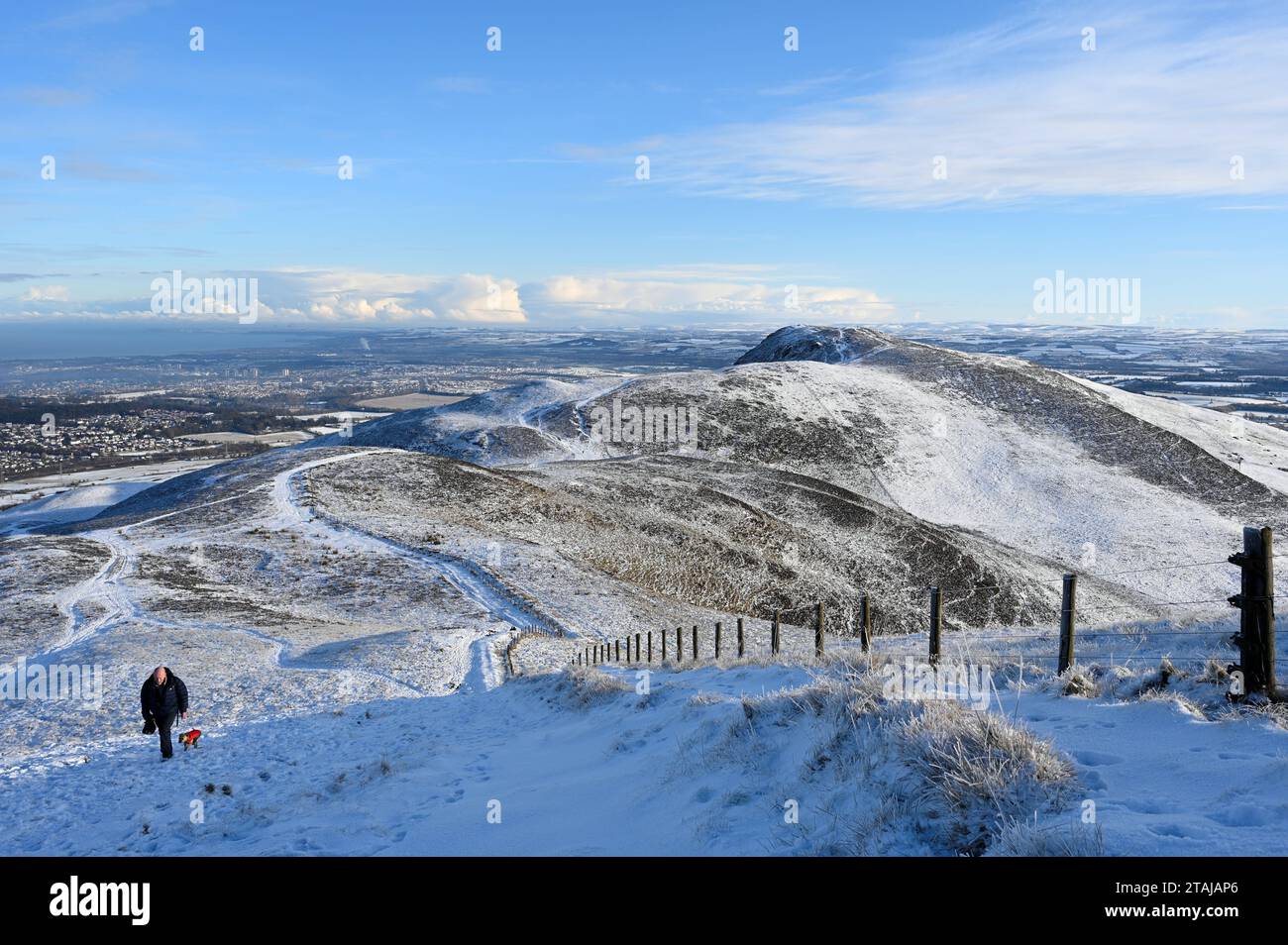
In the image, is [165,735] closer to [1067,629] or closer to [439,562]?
[1067,629]

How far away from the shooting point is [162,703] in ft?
52.3

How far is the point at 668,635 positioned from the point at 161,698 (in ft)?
71.6

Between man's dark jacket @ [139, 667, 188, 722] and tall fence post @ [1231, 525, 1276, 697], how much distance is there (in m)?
18.2

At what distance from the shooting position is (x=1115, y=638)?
17.6m

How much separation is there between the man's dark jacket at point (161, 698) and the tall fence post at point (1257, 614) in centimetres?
1815

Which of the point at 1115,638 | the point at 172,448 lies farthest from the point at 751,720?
the point at 172,448

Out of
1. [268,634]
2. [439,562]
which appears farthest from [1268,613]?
[439,562]

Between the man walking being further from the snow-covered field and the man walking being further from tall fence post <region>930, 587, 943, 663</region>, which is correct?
tall fence post <region>930, 587, 943, 663</region>

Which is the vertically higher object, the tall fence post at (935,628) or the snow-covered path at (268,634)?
the tall fence post at (935,628)

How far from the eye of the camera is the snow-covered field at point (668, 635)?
7102mm

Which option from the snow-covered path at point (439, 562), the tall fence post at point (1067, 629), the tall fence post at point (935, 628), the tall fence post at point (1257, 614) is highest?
the tall fence post at point (1257, 614)

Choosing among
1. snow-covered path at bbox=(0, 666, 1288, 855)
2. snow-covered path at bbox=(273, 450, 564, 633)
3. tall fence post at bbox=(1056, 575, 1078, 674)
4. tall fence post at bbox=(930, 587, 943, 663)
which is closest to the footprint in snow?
snow-covered path at bbox=(0, 666, 1288, 855)

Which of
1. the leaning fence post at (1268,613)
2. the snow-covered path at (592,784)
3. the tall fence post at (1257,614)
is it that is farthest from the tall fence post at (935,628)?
the leaning fence post at (1268,613)

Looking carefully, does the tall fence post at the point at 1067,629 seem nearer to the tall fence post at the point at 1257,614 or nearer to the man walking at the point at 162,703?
the tall fence post at the point at 1257,614
